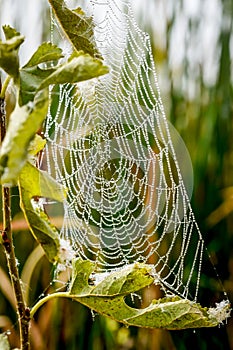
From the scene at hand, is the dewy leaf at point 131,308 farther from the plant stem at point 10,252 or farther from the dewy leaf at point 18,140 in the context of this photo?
the dewy leaf at point 18,140

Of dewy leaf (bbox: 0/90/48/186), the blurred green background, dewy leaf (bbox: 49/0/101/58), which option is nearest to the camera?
dewy leaf (bbox: 0/90/48/186)

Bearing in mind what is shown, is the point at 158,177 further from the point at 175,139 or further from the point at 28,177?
the point at 28,177

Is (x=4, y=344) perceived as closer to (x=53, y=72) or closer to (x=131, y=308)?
(x=131, y=308)

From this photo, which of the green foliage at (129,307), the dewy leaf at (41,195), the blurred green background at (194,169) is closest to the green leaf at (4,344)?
the green foliage at (129,307)

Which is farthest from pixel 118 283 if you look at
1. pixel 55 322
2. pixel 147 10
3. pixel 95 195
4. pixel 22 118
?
pixel 147 10

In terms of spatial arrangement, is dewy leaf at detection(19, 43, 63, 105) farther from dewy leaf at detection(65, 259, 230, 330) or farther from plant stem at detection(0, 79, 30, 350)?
dewy leaf at detection(65, 259, 230, 330)

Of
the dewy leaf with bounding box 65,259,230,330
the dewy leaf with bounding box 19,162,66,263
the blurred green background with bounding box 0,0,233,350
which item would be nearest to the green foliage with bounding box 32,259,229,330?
the dewy leaf with bounding box 65,259,230,330

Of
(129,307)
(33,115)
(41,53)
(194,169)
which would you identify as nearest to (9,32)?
(41,53)
